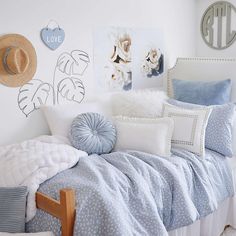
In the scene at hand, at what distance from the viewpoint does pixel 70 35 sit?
104 inches

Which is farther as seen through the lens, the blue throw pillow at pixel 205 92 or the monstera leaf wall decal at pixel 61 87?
the blue throw pillow at pixel 205 92

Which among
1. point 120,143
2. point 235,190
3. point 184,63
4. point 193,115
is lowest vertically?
point 235,190

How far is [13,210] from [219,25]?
2.64 m

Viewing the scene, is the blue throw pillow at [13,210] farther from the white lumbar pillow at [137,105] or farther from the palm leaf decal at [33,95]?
the white lumbar pillow at [137,105]

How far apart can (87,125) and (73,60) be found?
1.78ft

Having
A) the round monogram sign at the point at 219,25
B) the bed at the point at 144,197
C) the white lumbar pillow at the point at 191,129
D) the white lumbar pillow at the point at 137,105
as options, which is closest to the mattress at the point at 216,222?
the bed at the point at 144,197

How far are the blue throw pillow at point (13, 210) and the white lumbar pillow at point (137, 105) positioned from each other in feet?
3.85

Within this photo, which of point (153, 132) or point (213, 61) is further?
point (213, 61)

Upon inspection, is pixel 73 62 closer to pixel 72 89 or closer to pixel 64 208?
pixel 72 89

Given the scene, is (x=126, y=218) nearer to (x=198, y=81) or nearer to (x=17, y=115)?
(x=17, y=115)

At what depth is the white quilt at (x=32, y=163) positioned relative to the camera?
6.09 feet

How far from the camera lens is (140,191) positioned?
193 centimetres

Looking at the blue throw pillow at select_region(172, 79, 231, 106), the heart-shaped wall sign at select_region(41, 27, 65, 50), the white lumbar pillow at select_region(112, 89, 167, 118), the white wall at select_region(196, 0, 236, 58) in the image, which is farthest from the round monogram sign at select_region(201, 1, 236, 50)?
the heart-shaped wall sign at select_region(41, 27, 65, 50)

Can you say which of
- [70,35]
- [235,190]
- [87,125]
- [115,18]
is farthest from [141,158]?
[115,18]
